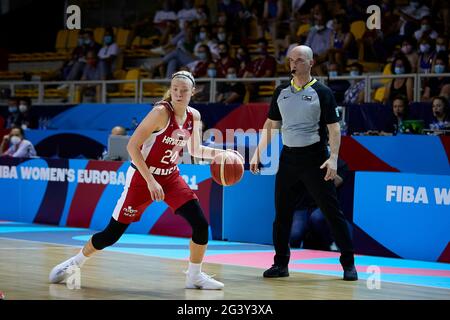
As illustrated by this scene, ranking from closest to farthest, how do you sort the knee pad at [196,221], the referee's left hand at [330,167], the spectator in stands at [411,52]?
the knee pad at [196,221], the referee's left hand at [330,167], the spectator in stands at [411,52]

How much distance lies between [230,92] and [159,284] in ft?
30.7

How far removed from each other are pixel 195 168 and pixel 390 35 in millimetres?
5929

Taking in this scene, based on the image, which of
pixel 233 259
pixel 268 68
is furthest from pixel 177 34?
pixel 233 259

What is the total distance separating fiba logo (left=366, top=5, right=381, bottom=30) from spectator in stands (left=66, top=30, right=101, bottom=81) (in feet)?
24.1

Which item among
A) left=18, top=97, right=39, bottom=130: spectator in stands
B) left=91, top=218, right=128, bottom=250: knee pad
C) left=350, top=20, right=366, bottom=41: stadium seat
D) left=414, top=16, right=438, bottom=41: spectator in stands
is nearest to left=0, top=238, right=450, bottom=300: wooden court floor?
left=91, top=218, right=128, bottom=250: knee pad

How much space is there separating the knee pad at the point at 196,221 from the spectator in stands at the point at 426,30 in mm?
9633

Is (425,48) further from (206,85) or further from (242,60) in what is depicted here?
(206,85)

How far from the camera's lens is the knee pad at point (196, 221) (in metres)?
7.93

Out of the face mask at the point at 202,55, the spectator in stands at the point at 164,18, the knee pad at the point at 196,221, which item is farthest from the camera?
the spectator in stands at the point at 164,18

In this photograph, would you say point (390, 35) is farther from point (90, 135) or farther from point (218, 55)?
point (90, 135)

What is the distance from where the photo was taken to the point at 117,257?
34.7 ft

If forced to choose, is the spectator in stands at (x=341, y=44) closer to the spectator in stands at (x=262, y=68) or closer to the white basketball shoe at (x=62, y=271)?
the spectator in stands at (x=262, y=68)

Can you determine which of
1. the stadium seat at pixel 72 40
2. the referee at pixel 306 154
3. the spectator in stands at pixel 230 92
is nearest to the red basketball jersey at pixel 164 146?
the referee at pixel 306 154

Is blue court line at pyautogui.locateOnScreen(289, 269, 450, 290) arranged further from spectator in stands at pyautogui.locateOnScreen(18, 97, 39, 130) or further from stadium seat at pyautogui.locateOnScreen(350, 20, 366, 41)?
spectator in stands at pyautogui.locateOnScreen(18, 97, 39, 130)
